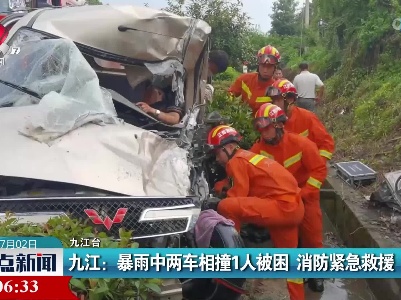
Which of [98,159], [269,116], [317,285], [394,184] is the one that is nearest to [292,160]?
[269,116]

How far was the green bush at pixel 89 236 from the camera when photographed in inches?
95.9

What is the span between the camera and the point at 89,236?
104 inches

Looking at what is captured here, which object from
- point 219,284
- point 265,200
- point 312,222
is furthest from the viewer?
point 312,222

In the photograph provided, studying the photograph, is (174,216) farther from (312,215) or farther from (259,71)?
(259,71)

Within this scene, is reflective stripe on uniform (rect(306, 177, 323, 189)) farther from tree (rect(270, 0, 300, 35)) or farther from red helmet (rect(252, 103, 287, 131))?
tree (rect(270, 0, 300, 35))

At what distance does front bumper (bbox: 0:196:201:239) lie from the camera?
3.01 m

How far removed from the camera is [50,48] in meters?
4.30

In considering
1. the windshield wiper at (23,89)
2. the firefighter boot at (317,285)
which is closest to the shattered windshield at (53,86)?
the windshield wiper at (23,89)

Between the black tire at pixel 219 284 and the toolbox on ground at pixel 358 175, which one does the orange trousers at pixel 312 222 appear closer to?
the black tire at pixel 219 284

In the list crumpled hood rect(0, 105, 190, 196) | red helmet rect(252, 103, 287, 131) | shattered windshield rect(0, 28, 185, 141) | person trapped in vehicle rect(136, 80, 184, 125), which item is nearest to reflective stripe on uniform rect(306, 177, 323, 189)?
red helmet rect(252, 103, 287, 131)

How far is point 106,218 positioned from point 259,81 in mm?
3864

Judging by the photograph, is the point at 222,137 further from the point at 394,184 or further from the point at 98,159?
the point at 394,184

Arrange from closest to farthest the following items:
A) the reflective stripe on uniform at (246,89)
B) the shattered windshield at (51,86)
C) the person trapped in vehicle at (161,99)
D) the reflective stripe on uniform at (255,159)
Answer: the shattered windshield at (51,86) < the reflective stripe on uniform at (255,159) < the person trapped in vehicle at (161,99) < the reflective stripe on uniform at (246,89)

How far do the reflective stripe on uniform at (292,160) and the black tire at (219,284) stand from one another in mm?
1423
